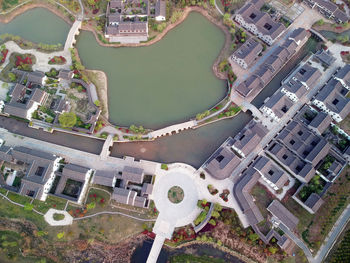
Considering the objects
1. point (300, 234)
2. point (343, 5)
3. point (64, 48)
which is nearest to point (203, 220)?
point (300, 234)

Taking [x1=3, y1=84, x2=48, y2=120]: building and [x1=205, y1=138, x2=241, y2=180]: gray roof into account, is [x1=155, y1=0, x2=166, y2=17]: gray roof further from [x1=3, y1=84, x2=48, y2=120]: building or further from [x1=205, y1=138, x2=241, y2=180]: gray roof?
[x1=205, y1=138, x2=241, y2=180]: gray roof

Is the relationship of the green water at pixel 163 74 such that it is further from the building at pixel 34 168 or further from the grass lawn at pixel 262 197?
the grass lawn at pixel 262 197

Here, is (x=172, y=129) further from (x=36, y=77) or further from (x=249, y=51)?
(x=36, y=77)

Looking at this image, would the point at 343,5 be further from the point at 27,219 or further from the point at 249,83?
the point at 27,219

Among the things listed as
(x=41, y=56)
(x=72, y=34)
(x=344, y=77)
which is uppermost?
(x=72, y=34)

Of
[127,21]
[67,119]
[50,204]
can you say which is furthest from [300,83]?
[50,204]

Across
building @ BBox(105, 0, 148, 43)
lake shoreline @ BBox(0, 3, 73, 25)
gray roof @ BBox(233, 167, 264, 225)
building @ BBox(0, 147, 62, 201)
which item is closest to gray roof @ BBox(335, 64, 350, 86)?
gray roof @ BBox(233, 167, 264, 225)
